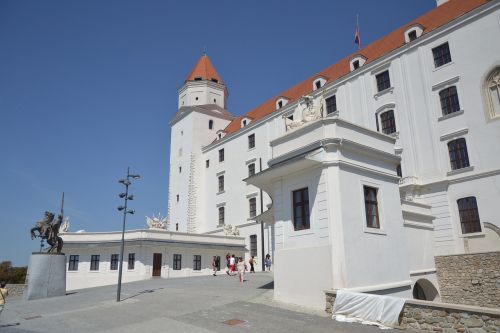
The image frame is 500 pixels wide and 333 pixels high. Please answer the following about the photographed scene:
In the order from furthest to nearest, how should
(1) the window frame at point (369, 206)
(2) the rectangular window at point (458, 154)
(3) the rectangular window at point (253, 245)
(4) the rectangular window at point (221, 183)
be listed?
(4) the rectangular window at point (221, 183), (3) the rectangular window at point (253, 245), (2) the rectangular window at point (458, 154), (1) the window frame at point (369, 206)

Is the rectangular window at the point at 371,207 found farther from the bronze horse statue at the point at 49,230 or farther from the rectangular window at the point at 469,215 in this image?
the bronze horse statue at the point at 49,230

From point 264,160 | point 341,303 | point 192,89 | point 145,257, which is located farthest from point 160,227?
point 341,303

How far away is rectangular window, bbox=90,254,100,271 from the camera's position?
3406cm

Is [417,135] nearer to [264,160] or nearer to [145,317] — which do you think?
[264,160]

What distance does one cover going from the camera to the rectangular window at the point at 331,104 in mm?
33162

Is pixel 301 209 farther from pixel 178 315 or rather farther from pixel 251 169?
pixel 251 169

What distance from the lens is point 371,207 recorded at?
15.3 m

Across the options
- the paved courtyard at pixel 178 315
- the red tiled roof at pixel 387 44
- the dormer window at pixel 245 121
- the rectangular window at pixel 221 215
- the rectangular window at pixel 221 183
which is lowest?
the paved courtyard at pixel 178 315

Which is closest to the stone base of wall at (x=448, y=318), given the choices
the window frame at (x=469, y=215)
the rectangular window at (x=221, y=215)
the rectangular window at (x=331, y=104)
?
the window frame at (x=469, y=215)

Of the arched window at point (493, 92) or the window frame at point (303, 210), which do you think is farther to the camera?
the arched window at point (493, 92)

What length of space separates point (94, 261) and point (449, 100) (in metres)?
30.1

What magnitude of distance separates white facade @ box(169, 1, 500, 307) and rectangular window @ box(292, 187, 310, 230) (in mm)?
226

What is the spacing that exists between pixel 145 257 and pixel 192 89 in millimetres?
24233

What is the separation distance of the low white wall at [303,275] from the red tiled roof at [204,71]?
38201 mm
